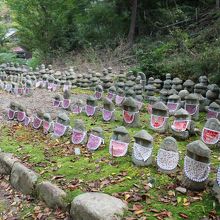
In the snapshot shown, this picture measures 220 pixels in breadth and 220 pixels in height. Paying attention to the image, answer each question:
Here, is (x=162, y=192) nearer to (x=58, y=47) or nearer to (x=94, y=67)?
(x=94, y=67)

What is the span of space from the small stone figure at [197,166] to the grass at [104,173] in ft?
0.40

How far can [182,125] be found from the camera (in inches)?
234

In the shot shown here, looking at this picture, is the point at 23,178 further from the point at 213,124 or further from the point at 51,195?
the point at 213,124

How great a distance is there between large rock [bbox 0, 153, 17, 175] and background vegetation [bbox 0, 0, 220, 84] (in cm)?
983

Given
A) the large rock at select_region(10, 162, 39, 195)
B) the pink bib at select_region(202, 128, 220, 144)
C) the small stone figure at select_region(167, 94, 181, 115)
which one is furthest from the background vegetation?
the large rock at select_region(10, 162, 39, 195)

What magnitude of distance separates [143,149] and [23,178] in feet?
5.60

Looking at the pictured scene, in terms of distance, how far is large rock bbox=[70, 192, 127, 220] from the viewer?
3678mm

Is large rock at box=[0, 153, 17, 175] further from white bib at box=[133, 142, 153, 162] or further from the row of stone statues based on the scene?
white bib at box=[133, 142, 153, 162]

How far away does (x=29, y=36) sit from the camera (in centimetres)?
1941

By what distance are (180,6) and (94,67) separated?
17.8 ft

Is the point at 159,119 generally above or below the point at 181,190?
above

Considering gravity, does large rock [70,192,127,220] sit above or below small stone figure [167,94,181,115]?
below

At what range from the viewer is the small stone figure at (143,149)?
4.76m

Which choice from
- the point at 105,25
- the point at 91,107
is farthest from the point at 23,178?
the point at 105,25
